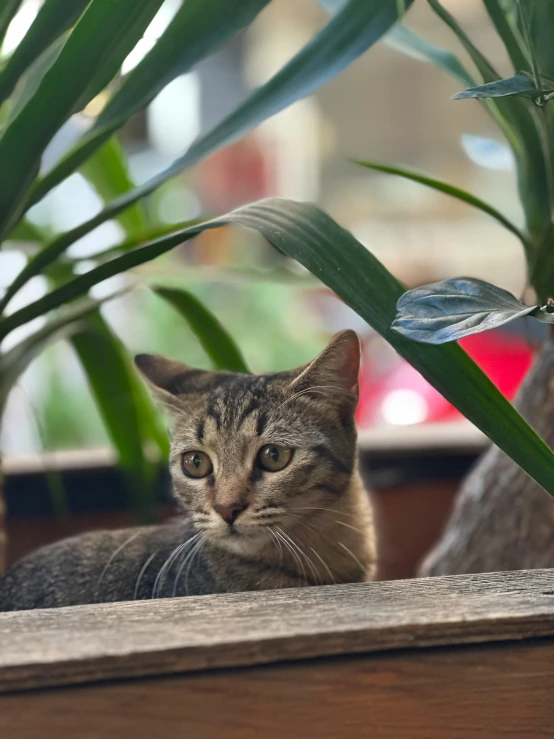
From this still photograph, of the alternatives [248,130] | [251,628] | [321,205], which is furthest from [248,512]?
[321,205]

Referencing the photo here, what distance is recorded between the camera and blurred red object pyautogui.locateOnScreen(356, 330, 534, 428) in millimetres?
1643

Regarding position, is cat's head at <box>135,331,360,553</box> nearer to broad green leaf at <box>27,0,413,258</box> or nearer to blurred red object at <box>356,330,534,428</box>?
broad green leaf at <box>27,0,413,258</box>

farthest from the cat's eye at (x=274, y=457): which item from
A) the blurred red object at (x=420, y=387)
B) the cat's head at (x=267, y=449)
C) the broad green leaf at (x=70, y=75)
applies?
the blurred red object at (x=420, y=387)

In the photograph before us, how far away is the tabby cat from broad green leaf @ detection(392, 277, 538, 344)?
178mm

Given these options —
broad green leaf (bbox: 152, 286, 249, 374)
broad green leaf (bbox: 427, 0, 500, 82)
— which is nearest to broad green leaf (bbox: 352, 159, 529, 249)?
broad green leaf (bbox: 427, 0, 500, 82)

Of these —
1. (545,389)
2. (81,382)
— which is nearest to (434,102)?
(81,382)

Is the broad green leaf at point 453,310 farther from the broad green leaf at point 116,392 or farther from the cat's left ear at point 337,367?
the broad green leaf at point 116,392

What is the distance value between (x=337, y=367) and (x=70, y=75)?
34 cm

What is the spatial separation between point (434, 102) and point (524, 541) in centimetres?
259

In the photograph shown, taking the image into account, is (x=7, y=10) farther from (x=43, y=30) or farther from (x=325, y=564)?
(x=325, y=564)

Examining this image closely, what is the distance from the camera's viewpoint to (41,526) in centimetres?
113

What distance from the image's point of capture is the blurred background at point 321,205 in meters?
1.71

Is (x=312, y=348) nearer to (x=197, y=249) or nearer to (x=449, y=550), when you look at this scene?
(x=197, y=249)

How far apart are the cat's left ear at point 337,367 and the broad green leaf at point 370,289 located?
137 millimetres
